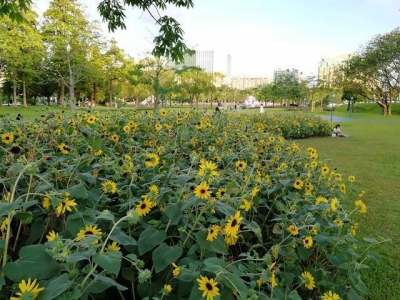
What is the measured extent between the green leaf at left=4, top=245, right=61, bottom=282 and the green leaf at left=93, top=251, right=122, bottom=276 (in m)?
0.12

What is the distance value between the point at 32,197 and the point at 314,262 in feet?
3.77

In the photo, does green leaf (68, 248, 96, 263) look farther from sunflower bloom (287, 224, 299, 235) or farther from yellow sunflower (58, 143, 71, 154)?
yellow sunflower (58, 143, 71, 154)

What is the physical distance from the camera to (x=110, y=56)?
29516 mm

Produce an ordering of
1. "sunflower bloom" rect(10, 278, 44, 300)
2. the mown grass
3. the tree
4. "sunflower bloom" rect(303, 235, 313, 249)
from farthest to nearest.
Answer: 1. the tree
2. the mown grass
3. "sunflower bloom" rect(303, 235, 313, 249)
4. "sunflower bloom" rect(10, 278, 44, 300)

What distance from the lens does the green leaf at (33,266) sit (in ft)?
2.37

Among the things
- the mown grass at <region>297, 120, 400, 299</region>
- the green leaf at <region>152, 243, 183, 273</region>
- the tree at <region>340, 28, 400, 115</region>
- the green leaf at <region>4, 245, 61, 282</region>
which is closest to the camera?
the green leaf at <region>4, 245, 61, 282</region>

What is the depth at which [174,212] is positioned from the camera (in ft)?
3.36

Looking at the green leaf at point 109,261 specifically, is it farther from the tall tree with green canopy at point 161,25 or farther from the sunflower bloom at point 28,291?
the tall tree with green canopy at point 161,25

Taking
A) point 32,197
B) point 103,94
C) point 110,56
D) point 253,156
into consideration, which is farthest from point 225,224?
point 103,94

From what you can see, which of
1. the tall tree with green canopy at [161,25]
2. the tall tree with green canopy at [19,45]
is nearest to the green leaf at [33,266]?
the tall tree with green canopy at [161,25]

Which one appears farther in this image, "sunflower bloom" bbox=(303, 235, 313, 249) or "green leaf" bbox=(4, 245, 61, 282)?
"sunflower bloom" bbox=(303, 235, 313, 249)

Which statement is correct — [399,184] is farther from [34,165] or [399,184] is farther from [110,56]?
[110,56]

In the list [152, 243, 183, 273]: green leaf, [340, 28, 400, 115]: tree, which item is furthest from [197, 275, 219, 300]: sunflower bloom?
[340, 28, 400, 115]: tree

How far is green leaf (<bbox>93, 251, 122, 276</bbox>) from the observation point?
69 centimetres
